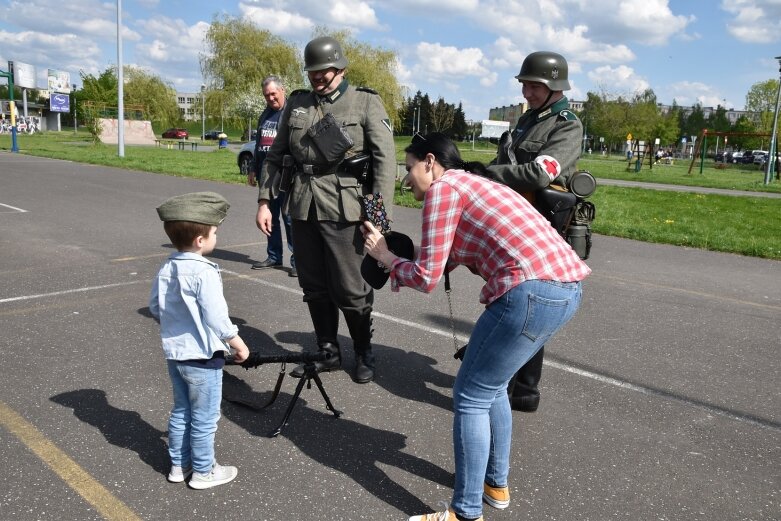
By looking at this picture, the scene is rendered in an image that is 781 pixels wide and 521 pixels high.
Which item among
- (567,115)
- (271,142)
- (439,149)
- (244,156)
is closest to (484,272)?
(439,149)

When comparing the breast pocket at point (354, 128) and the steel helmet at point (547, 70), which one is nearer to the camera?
the steel helmet at point (547, 70)

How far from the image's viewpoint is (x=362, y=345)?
4.20 metres

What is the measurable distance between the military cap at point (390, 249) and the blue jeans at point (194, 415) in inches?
32.0

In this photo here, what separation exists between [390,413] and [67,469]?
1.67 m

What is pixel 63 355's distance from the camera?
Answer: 4.31m

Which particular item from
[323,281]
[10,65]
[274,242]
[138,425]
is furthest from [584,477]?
[10,65]

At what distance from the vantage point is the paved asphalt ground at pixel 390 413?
9.23 ft

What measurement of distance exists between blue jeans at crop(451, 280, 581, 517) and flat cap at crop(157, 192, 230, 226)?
121cm

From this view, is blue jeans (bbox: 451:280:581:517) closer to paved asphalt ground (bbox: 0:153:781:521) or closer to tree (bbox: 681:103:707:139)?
paved asphalt ground (bbox: 0:153:781:521)

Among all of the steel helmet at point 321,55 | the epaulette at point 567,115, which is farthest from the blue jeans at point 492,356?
the steel helmet at point 321,55

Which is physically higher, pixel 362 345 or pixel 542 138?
pixel 542 138

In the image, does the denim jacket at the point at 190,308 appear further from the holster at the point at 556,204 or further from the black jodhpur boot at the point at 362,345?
the holster at the point at 556,204

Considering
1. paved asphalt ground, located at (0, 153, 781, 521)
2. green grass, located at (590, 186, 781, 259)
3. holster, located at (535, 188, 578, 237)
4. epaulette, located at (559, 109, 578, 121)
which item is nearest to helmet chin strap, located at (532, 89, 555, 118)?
epaulette, located at (559, 109, 578, 121)

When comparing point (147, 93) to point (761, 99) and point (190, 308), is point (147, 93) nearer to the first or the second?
point (761, 99)
